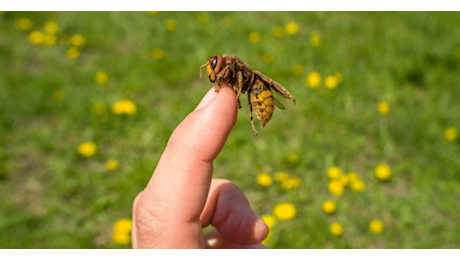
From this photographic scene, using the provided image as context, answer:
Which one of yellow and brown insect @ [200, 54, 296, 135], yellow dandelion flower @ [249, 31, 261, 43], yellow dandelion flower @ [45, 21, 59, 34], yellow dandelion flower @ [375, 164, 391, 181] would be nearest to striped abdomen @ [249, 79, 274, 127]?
yellow and brown insect @ [200, 54, 296, 135]

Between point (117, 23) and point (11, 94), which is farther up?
point (117, 23)

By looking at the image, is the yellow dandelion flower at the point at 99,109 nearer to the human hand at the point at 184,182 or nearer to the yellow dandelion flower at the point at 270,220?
the yellow dandelion flower at the point at 270,220

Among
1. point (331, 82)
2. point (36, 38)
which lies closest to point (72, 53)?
point (36, 38)

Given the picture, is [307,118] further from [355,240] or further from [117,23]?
[117,23]

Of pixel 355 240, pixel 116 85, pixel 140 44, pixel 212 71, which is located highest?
pixel 140 44

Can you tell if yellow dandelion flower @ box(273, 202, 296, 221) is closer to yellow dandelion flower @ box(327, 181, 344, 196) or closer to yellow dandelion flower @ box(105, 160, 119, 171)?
yellow dandelion flower @ box(327, 181, 344, 196)

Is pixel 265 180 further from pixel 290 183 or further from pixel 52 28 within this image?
pixel 52 28

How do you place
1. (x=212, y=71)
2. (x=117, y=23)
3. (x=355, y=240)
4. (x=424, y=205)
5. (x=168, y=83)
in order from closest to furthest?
(x=212, y=71), (x=355, y=240), (x=424, y=205), (x=168, y=83), (x=117, y=23)

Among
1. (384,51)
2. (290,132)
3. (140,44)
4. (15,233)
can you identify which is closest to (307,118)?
(290,132)
